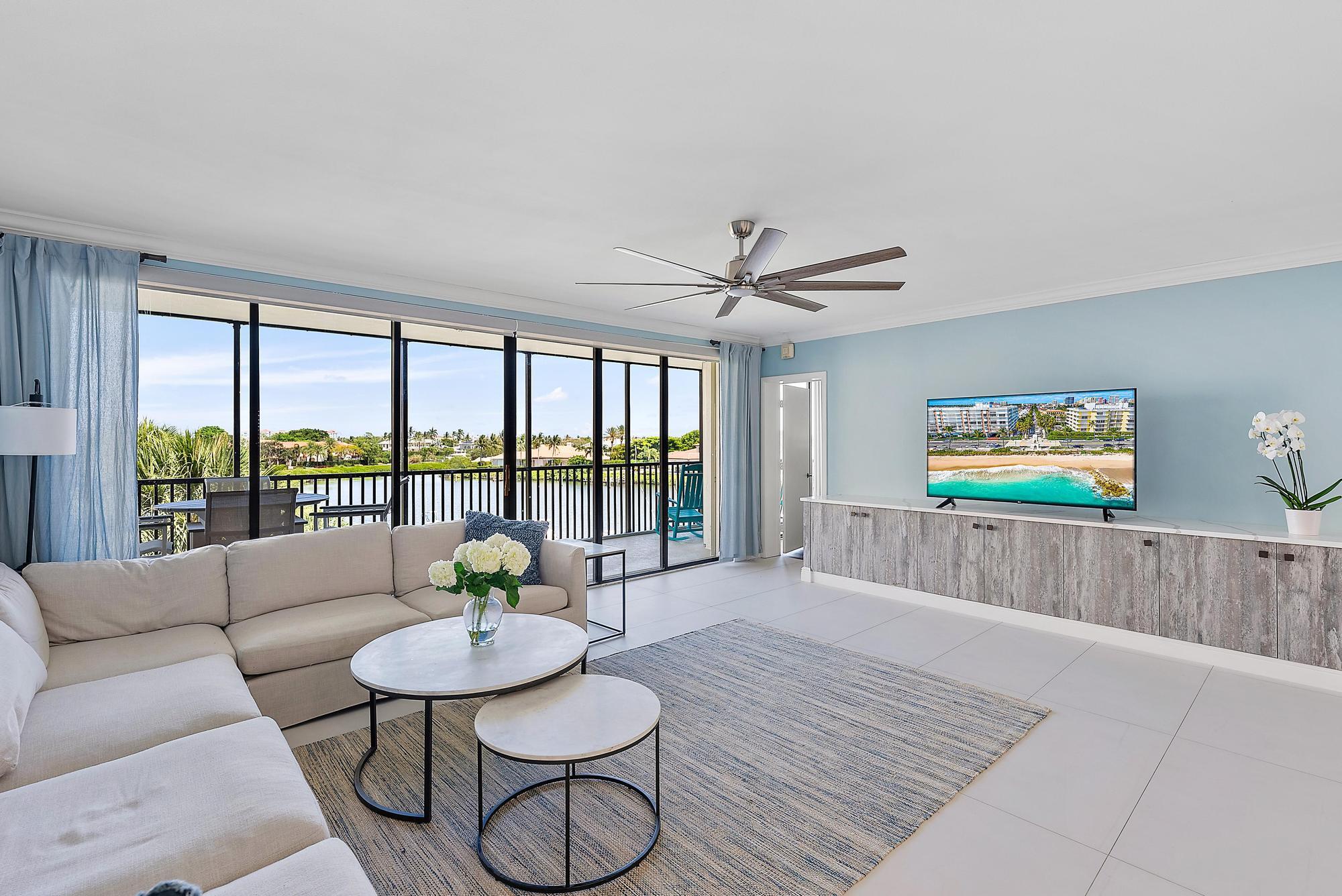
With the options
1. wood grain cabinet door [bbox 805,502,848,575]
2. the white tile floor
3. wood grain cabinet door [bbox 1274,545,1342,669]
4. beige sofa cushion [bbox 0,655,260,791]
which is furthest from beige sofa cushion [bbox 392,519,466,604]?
wood grain cabinet door [bbox 1274,545,1342,669]

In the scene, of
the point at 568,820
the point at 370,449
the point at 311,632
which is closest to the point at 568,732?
the point at 568,820

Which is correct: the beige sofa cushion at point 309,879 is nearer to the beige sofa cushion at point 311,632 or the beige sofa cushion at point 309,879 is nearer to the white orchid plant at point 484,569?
the white orchid plant at point 484,569

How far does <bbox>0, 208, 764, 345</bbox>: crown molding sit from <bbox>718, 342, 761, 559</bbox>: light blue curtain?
1.87 ft

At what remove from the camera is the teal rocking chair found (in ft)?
24.0

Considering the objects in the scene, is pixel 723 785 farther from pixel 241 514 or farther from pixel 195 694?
pixel 241 514

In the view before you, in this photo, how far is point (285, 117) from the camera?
2.17m

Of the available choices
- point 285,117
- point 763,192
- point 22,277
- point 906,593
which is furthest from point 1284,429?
point 22,277

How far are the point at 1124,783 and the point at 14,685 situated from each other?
393cm

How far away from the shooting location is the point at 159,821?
155 cm

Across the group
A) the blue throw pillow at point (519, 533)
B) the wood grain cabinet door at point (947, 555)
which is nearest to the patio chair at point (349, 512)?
the blue throw pillow at point (519, 533)

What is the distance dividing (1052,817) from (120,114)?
4094 mm

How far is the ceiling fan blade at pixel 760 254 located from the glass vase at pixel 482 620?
1899 millimetres

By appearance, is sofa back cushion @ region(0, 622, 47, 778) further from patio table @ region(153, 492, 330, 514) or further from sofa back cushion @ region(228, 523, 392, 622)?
patio table @ region(153, 492, 330, 514)

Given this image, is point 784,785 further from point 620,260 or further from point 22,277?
point 22,277
